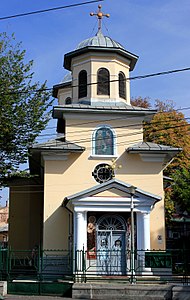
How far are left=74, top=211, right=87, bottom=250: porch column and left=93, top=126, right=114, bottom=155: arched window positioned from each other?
368cm

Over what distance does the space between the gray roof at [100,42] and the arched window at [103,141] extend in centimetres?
467

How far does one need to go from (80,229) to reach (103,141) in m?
4.97

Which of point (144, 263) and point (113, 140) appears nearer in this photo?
point (144, 263)

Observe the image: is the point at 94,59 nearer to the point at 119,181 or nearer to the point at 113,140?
the point at 113,140

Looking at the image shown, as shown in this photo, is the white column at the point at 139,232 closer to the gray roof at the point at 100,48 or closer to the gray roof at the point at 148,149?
the gray roof at the point at 148,149

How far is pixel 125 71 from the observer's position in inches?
987

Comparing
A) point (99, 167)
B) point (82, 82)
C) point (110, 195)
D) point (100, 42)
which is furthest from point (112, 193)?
point (100, 42)

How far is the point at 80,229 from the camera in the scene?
65.3 ft

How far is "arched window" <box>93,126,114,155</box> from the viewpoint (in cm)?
2275

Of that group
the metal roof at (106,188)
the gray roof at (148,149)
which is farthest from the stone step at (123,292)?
the gray roof at (148,149)

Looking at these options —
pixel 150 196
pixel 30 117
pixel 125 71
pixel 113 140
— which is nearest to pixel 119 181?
pixel 150 196

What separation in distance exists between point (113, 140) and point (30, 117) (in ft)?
13.7

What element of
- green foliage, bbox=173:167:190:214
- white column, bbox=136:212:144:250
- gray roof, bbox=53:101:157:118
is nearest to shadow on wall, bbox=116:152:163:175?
gray roof, bbox=53:101:157:118

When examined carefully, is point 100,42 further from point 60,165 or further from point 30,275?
point 30,275
